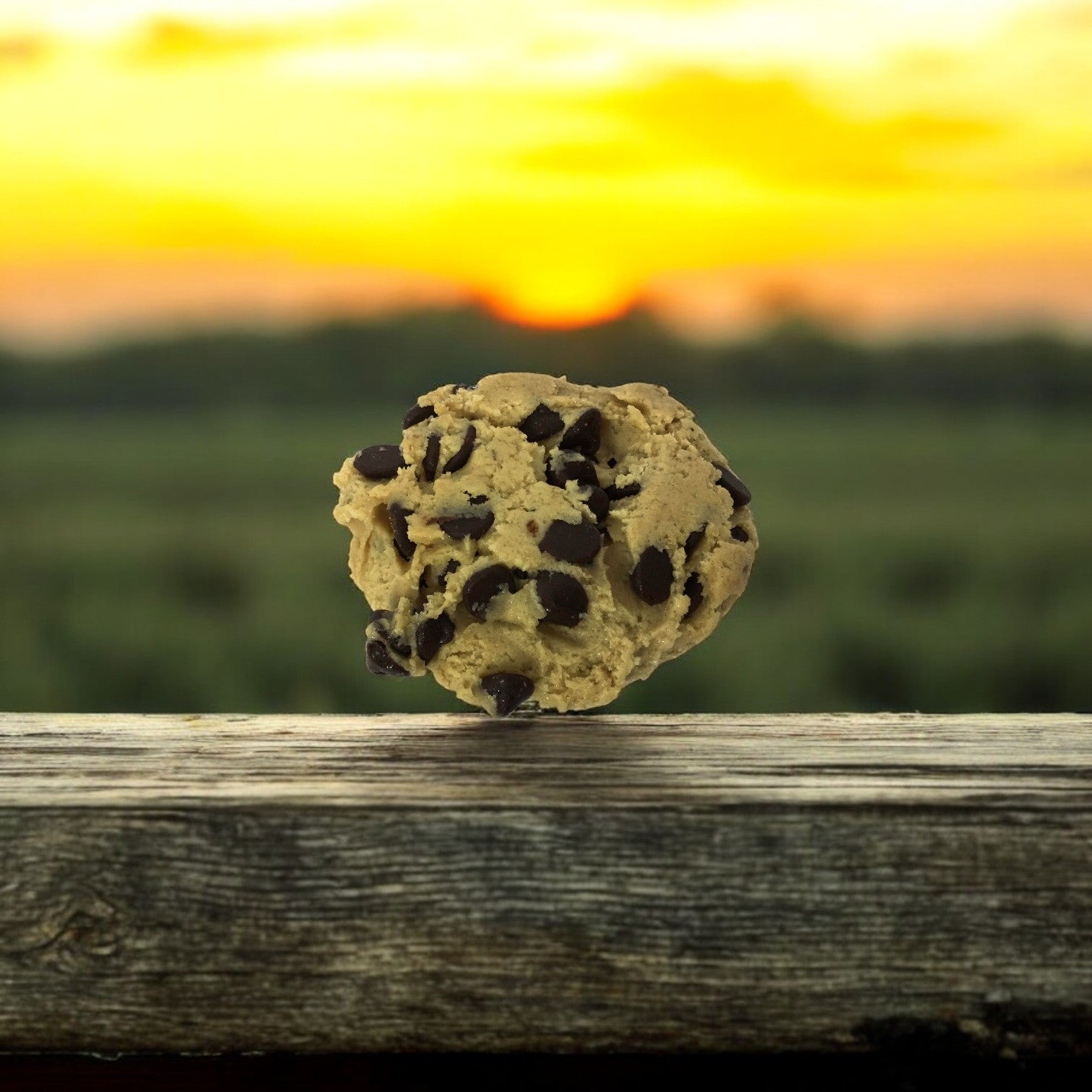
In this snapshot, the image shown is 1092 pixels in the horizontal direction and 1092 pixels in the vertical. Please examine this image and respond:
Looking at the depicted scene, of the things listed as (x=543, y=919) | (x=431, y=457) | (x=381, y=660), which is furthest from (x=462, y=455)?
(x=543, y=919)

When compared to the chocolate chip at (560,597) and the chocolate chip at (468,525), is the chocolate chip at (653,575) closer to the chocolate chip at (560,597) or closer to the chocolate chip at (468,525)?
the chocolate chip at (560,597)

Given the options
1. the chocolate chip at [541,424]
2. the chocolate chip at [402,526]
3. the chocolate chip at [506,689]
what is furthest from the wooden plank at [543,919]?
the chocolate chip at [541,424]

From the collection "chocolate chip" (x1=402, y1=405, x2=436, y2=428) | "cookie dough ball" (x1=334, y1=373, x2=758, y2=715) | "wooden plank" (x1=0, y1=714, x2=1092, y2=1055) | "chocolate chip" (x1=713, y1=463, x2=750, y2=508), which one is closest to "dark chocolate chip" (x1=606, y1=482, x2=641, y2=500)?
"cookie dough ball" (x1=334, y1=373, x2=758, y2=715)

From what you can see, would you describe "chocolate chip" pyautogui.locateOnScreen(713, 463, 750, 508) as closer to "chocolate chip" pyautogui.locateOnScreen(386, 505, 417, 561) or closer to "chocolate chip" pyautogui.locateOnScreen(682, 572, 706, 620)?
"chocolate chip" pyautogui.locateOnScreen(682, 572, 706, 620)

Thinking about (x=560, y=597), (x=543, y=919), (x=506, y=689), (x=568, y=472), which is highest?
(x=568, y=472)

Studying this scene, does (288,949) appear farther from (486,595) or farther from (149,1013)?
(486,595)

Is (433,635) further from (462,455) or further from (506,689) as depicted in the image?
(462,455)
